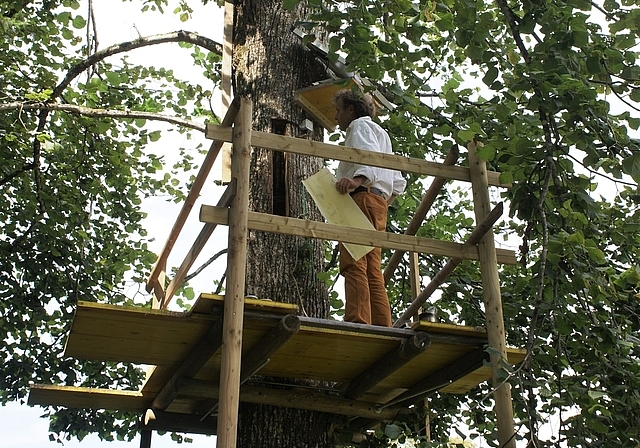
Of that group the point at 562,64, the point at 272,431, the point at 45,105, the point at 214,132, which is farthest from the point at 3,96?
the point at 562,64

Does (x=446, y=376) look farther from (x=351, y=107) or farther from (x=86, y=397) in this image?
(x=86, y=397)

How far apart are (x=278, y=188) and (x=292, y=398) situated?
1607mm

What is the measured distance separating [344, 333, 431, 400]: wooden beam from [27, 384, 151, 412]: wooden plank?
5.16ft

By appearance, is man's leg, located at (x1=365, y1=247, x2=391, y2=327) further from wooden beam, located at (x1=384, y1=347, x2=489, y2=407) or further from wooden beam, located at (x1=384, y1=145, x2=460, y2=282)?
wooden beam, located at (x1=384, y1=145, x2=460, y2=282)

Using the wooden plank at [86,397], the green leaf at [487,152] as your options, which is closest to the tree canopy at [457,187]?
the green leaf at [487,152]

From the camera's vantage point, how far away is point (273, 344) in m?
4.08

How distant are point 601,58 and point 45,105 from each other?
488 cm

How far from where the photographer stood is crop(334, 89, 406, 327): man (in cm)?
464

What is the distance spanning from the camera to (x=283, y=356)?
4.54 m

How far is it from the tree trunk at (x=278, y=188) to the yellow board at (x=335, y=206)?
73 cm

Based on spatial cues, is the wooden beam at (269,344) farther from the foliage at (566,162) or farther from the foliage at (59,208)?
the foliage at (59,208)

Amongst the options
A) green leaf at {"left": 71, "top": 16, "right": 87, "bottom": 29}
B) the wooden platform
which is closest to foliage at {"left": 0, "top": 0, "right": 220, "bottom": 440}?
green leaf at {"left": 71, "top": 16, "right": 87, "bottom": 29}

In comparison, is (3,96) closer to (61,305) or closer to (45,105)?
(45,105)

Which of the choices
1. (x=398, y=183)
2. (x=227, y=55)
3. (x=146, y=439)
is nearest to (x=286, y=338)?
(x=398, y=183)
